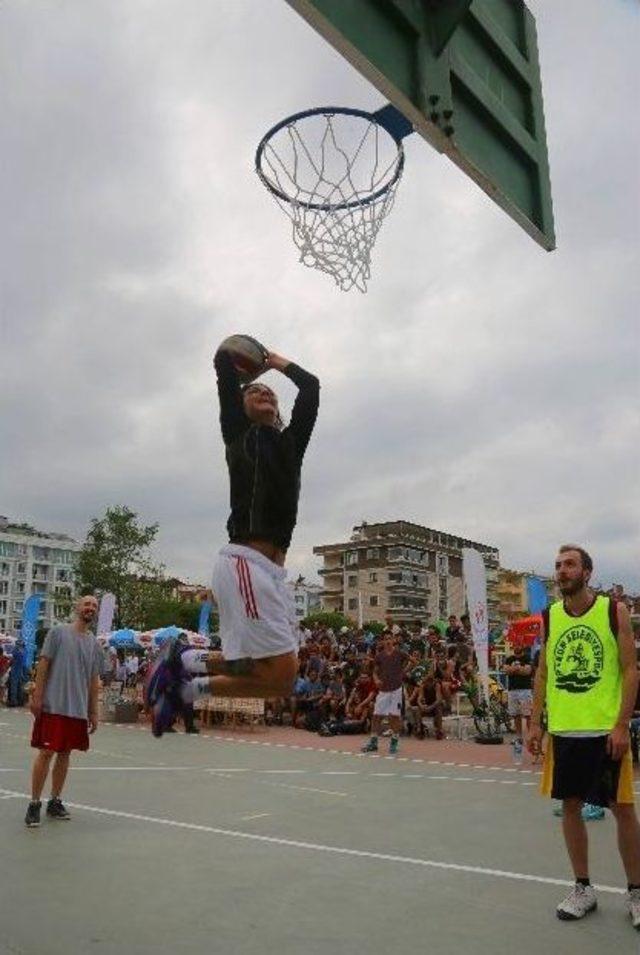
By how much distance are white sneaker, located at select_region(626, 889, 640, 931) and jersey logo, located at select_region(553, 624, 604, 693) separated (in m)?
1.00

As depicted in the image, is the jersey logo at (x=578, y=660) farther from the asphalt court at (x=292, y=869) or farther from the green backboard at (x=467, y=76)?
the green backboard at (x=467, y=76)

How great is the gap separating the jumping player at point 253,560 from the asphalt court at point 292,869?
1.15 m

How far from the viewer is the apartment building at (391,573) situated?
96.0 m

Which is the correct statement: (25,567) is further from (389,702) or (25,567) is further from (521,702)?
(521,702)

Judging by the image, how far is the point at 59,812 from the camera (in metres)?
6.48

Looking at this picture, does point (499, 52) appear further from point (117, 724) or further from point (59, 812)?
point (117, 724)

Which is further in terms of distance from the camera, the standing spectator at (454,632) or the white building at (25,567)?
the white building at (25,567)

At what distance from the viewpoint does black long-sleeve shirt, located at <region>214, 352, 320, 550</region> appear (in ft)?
11.0

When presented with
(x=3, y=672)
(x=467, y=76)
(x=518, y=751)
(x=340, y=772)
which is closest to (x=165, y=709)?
(x=467, y=76)

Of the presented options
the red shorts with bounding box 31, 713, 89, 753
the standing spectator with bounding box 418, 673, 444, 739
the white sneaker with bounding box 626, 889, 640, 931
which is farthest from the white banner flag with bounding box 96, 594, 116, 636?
the white sneaker with bounding box 626, 889, 640, 931

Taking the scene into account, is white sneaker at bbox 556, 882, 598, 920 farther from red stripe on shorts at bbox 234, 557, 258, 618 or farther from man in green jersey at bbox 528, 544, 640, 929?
red stripe on shorts at bbox 234, 557, 258, 618

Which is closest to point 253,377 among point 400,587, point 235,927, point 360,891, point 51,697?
point 235,927

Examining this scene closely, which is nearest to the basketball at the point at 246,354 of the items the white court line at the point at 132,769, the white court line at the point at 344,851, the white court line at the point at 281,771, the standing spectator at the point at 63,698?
the white court line at the point at 344,851

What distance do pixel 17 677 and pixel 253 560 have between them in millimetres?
20885
